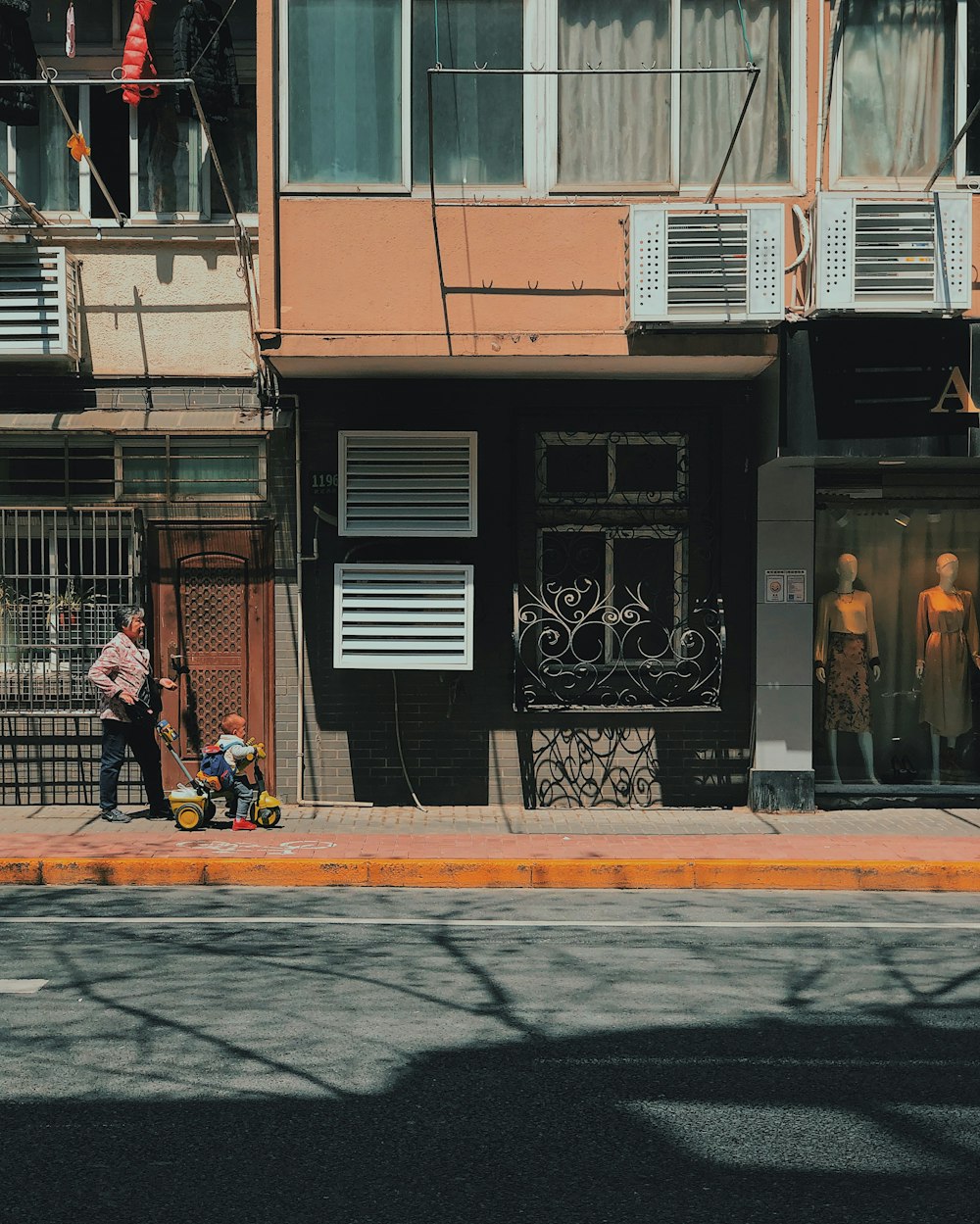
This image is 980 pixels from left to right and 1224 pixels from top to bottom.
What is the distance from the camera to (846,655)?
1234 cm

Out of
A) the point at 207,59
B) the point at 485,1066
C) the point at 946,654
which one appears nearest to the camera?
the point at 485,1066

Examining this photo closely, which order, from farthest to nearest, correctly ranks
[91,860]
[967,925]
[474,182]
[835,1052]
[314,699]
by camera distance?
[314,699], [474,182], [91,860], [967,925], [835,1052]

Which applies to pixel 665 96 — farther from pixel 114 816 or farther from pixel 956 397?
pixel 114 816

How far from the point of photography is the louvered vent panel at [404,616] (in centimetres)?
1149

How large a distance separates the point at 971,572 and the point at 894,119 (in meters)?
3.97

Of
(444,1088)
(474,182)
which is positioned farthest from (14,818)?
(444,1088)

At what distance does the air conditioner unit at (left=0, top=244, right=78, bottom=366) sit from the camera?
11477mm

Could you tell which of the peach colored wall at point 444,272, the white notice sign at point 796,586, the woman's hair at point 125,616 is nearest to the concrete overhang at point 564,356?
the peach colored wall at point 444,272

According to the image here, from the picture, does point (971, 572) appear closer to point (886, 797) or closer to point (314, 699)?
point (886, 797)

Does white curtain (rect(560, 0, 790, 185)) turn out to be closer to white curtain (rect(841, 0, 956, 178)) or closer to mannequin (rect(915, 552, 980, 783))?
white curtain (rect(841, 0, 956, 178))

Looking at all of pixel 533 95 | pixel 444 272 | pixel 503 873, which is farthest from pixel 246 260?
pixel 503 873

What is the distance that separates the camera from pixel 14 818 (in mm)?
11375

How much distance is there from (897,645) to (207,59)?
783cm

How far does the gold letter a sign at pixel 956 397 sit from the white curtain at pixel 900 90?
177 centimetres
